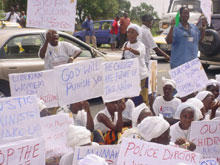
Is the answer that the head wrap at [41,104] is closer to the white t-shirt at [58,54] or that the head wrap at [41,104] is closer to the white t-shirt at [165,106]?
the white t-shirt at [58,54]

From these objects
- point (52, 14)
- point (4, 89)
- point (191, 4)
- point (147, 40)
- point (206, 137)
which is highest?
point (191, 4)

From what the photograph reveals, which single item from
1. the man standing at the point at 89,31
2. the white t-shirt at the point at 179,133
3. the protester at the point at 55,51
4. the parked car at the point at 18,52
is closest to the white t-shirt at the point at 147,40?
the protester at the point at 55,51

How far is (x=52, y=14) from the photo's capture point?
4.57 metres

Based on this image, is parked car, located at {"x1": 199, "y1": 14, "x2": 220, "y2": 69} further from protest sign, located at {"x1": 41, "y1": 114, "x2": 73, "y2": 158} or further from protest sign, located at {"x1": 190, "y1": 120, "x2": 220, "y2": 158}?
protest sign, located at {"x1": 41, "y1": 114, "x2": 73, "y2": 158}

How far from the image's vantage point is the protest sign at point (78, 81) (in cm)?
385

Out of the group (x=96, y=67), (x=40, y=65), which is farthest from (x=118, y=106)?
(x=40, y=65)

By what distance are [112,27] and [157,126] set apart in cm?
1432

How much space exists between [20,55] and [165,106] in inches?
106

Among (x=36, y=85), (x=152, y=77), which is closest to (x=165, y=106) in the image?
(x=152, y=77)

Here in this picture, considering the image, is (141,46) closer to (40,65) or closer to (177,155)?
(40,65)

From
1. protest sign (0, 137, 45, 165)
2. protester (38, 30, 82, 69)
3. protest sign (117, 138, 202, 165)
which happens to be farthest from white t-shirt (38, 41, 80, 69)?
protest sign (117, 138, 202, 165)

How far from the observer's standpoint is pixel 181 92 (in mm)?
4734

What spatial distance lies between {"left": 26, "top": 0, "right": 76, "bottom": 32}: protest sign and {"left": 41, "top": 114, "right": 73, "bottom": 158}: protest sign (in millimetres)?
1439

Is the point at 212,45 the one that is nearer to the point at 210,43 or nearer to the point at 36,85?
the point at 210,43
